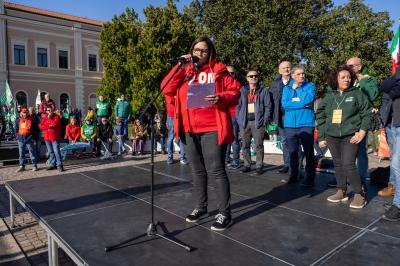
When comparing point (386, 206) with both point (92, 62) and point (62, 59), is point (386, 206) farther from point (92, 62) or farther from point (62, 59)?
point (92, 62)

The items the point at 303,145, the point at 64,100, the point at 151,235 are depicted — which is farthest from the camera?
the point at 64,100

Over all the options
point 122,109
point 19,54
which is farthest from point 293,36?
point 19,54

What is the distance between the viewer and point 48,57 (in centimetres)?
3097

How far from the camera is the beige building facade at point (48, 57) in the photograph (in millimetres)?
28453

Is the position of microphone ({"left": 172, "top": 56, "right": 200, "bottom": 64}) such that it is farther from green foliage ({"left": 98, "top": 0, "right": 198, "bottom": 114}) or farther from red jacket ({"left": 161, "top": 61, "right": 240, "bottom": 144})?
green foliage ({"left": 98, "top": 0, "right": 198, "bottom": 114})

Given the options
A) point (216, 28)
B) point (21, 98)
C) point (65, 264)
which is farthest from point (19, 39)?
point (65, 264)

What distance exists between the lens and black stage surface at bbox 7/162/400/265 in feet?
8.04

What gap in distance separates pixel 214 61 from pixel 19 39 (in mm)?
31338

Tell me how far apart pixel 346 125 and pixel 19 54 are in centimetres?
3190

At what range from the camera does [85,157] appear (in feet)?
34.2

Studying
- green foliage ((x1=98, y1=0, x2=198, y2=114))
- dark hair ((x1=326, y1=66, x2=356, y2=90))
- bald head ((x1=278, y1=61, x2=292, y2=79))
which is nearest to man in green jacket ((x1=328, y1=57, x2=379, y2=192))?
dark hair ((x1=326, y1=66, x2=356, y2=90))

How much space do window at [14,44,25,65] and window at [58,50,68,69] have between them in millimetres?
3231

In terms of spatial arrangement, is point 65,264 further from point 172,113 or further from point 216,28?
point 216,28

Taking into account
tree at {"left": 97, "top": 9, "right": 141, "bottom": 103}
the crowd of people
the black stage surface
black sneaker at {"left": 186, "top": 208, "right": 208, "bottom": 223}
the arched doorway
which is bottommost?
the black stage surface
